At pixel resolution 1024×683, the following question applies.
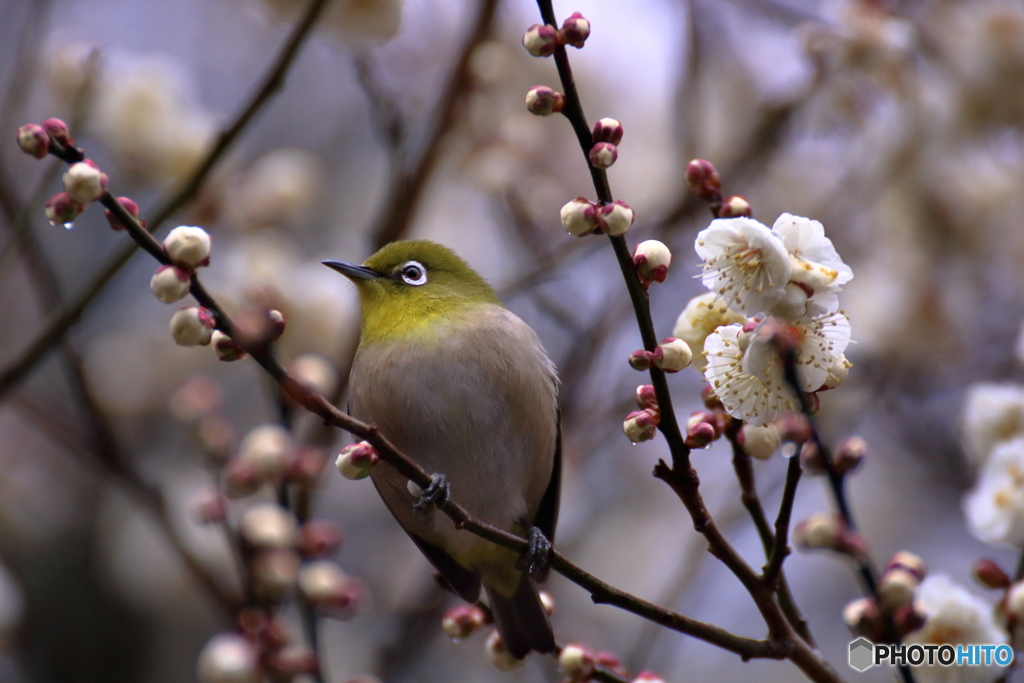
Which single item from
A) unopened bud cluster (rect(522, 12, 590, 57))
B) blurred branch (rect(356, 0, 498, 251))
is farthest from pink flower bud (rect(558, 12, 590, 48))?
blurred branch (rect(356, 0, 498, 251))

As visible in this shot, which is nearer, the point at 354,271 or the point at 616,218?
the point at 616,218

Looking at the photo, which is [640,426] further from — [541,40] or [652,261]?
[541,40]

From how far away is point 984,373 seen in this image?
5.36 meters

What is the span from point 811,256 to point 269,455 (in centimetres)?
183

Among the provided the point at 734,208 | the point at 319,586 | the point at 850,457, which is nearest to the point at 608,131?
the point at 734,208

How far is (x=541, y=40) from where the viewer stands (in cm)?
181

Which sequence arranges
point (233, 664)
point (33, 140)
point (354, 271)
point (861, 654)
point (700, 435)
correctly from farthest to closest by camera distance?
point (354, 271)
point (233, 664)
point (861, 654)
point (700, 435)
point (33, 140)

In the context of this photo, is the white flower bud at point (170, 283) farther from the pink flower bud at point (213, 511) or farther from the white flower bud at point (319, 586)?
the pink flower bud at point (213, 511)

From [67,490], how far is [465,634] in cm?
462

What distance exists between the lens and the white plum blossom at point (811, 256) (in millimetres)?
1859

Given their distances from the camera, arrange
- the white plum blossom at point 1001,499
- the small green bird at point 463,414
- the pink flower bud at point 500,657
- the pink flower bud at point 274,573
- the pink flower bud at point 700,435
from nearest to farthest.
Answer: the pink flower bud at point 700,435 < the white plum blossom at point 1001,499 < the pink flower bud at point 500,657 < the small green bird at point 463,414 < the pink flower bud at point 274,573

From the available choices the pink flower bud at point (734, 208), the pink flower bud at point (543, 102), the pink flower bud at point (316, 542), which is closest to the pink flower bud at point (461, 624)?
the pink flower bud at point (316, 542)

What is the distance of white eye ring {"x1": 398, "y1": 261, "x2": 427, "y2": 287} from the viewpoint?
3.46 m

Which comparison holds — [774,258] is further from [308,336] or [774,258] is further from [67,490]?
[67,490]
